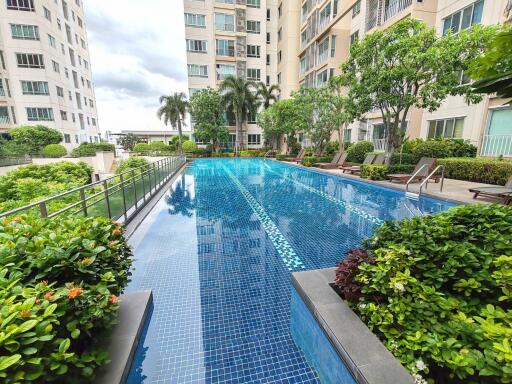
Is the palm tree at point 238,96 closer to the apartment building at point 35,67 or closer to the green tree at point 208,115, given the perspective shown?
the green tree at point 208,115

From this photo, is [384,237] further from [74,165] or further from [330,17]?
[330,17]

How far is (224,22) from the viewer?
32.9m

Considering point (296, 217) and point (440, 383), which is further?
point (296, 217)

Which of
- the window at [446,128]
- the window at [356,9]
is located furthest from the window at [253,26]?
the window at [446,128]

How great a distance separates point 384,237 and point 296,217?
4171mm

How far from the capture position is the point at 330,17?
23.2 m

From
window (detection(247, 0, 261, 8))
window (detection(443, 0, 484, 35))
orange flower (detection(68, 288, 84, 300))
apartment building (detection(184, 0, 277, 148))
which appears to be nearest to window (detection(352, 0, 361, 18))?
window (detection(443, 0, 484, 35))

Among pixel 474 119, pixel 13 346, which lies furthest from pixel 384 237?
pixel 474 119

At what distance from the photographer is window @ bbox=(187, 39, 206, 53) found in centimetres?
3206

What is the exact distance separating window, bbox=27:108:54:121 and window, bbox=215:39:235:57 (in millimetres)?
21188

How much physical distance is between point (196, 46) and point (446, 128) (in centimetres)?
3026

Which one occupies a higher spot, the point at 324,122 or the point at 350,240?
the point at 324,122

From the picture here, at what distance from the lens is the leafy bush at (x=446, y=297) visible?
1534mm

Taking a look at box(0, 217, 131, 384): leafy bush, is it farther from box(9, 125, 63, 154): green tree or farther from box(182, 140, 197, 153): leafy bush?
box(182, 140, 197, 153): leafy bush
